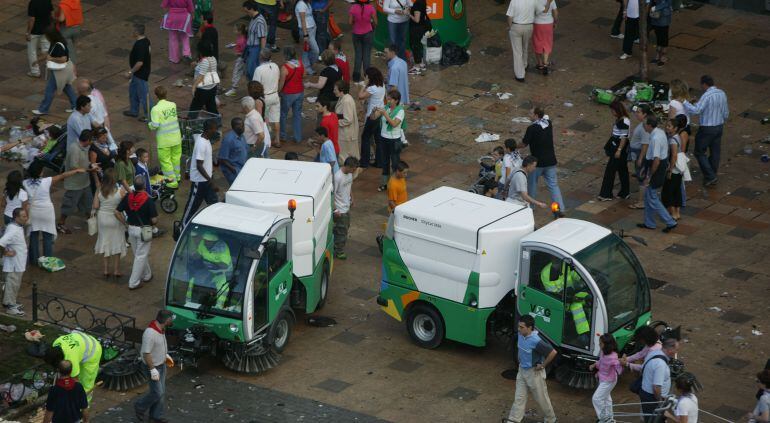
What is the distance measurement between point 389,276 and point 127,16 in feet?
41.4

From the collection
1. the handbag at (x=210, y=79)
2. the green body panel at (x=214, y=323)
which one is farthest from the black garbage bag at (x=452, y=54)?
the green body panel at (x=214, y=323)

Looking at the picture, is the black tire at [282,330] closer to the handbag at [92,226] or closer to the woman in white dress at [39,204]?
the handbag at [92,226]

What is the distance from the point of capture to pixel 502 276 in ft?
57.5

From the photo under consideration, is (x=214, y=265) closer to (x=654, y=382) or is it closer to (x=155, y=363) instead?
(x=155, y=363)

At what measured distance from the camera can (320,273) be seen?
1883 centimetres

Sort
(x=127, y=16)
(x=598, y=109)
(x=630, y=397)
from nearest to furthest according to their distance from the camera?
(x=630, y=397)
(x=598, y=109)
(x=127, y=16)

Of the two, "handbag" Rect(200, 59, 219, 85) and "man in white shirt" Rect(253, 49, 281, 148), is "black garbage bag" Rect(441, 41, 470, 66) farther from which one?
"handbag" Rect(200, 59, 219, 85)

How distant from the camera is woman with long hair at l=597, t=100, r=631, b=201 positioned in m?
21.8

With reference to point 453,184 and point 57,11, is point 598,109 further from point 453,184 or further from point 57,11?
point 57,11

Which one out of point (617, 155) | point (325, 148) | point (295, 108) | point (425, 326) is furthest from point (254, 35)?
point (425, 326)

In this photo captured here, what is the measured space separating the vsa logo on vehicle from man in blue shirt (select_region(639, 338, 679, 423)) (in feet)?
4.80

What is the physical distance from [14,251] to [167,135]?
3991mm

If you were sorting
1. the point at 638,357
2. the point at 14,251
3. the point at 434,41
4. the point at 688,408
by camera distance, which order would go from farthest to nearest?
the point at 434,41 < the point at 14,251 < the point at 638,357 < the point at 688,408

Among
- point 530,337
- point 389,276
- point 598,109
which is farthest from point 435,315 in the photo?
point 598,109
